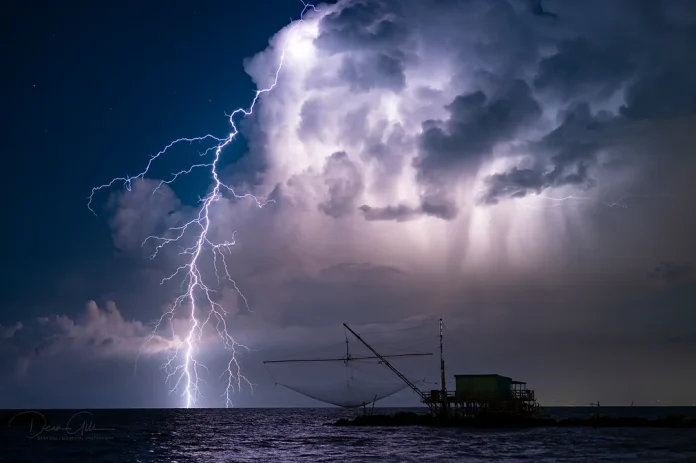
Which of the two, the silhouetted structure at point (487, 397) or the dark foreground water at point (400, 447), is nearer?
the dark foreground water at point (400, 447)

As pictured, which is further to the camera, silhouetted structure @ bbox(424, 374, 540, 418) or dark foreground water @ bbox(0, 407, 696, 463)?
silhouetted structure @ bbox(424, 374, 540, 418)

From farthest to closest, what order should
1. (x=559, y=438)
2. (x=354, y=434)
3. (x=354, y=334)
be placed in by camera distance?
(x=354, y=334)
(x=354, y=434)
(x=559, y=438)

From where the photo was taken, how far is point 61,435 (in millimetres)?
84562

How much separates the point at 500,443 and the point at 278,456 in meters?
21.3

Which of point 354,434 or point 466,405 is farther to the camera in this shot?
point 466,405

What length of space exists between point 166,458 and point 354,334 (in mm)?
39840

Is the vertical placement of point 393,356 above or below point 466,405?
above

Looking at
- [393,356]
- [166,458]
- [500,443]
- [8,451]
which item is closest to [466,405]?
[393,356]

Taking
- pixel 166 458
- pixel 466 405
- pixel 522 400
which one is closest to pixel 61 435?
pixel 166 458

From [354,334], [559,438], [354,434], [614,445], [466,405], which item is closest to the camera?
[614,445]

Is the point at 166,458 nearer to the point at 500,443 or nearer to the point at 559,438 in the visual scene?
the point at 500,443

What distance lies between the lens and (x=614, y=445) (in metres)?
60.1

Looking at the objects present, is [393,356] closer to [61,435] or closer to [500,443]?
[500,443]

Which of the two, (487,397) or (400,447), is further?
(487,397)
